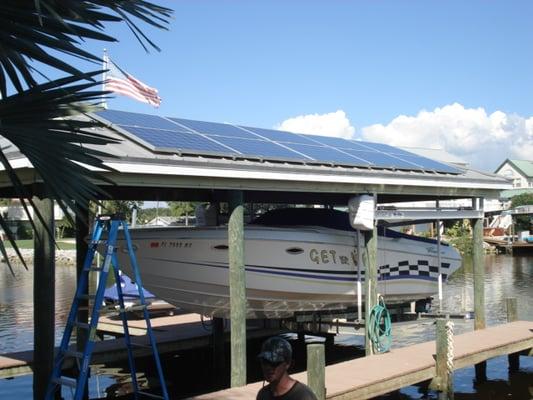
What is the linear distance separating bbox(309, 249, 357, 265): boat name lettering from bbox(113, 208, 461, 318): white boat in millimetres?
17

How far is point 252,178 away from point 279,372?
5.44 metres

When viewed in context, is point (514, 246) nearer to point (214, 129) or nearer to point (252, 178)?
point (214, 129)

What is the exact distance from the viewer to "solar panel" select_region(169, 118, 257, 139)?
11.1 meters

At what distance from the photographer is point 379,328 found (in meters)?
11.6

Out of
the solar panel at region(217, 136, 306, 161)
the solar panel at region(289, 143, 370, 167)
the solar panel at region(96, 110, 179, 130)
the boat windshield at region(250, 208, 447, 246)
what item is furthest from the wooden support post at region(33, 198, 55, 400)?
the boat windshield at region(250, 208, 447, 246)

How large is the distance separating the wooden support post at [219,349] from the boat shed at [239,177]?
0.04 meters

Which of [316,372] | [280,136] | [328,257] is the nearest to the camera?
[316,372]

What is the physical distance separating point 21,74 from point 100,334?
475 inches

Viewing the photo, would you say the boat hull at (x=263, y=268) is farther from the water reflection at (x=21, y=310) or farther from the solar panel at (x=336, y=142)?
the water reflection at (x=21, y=310)

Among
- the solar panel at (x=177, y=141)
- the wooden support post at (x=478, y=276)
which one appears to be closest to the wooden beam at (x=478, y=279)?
the wooden support post at (x=478, y=276)

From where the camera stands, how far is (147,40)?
4.66 meters

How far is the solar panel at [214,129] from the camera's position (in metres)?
11.1

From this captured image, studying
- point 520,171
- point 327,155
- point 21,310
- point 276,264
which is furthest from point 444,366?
point 520,171

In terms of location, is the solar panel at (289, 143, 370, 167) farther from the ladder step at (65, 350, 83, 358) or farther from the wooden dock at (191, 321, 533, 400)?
the ladder step at (65, 350, 83, 358)
